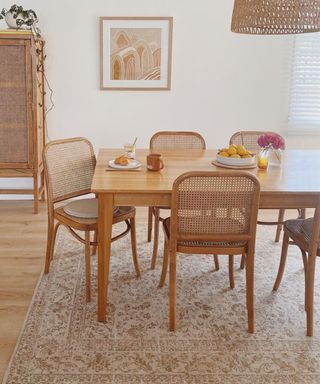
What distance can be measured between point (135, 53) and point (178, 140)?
1.29m

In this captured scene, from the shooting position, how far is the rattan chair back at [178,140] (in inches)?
144

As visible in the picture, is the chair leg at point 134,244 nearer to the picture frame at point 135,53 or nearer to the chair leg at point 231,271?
the chair leg at point 231,271

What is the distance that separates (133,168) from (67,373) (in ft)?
3.79

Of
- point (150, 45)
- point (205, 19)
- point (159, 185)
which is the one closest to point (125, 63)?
point (150, 45)

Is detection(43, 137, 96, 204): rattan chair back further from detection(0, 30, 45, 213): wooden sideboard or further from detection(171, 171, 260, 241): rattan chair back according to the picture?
detection(0, 30, 45, 213): wooden sideboard

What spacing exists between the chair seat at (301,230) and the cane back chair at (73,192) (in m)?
0.94

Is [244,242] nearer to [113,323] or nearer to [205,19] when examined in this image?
[113,323]

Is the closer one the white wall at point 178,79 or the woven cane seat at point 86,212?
the woven cane seat at point 86,212

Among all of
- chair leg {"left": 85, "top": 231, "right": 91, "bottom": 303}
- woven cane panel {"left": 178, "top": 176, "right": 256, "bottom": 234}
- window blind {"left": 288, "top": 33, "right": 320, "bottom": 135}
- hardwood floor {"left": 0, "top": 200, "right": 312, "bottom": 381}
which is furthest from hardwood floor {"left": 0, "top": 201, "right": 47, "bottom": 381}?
window blind {"left": 288, "top": 33, "right": 320, "bottom": 135}

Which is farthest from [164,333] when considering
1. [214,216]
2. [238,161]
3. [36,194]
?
[36,194]

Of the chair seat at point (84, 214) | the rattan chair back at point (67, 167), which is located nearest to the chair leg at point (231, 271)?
the chair seat at point (84, 214)

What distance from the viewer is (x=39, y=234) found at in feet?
12.6

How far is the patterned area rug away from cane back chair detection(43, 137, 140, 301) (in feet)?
0.69

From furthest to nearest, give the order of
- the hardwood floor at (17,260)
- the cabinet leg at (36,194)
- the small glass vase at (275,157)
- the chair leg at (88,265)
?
the cabinet leg at (36,194) < the small glass vase at (275,157) < the chair leg at (88,265) < the hardwood floor at (17,260)
